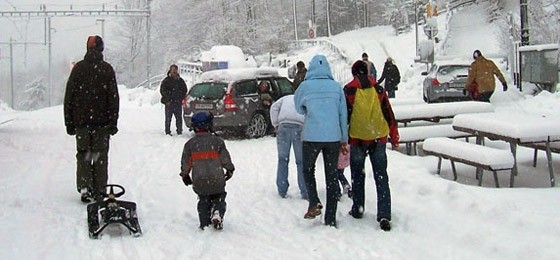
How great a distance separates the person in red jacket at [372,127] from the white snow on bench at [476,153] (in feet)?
4.23

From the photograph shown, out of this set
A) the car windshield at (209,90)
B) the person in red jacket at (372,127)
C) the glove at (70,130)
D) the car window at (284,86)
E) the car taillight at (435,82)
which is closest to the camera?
the person in red jacket at (372,127)

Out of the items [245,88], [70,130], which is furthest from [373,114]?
[245,88]

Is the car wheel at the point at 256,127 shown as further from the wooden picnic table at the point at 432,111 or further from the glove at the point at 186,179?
the glove at the point at 186,179

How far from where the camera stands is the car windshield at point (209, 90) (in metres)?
15.7

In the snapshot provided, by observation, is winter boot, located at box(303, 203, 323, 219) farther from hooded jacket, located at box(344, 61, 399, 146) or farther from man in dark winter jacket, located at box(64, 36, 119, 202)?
man in dark winter jacket, located at box(64, 36, 119, 202)

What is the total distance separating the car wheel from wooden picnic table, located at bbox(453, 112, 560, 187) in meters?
7.09

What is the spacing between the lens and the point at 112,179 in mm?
10266

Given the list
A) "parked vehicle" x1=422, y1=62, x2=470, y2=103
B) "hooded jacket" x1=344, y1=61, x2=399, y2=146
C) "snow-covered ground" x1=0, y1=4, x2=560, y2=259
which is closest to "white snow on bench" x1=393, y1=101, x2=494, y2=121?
"snow-covered ground" x1=0, y1=4, x2=560, y2=259

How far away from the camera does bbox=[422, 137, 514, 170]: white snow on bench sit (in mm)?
7590

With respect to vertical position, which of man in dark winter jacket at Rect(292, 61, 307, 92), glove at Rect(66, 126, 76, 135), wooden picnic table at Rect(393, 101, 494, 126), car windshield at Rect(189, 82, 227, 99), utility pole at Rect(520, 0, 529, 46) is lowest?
glove at Rect(66, 126, 76, 135)

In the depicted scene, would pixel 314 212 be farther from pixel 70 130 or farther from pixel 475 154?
pixel 70 130

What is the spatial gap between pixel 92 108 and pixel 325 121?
2.74 meters

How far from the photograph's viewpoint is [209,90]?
15.9 metres

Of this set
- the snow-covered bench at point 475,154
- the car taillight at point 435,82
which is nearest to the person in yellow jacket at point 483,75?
the car taillight at point 435,82
